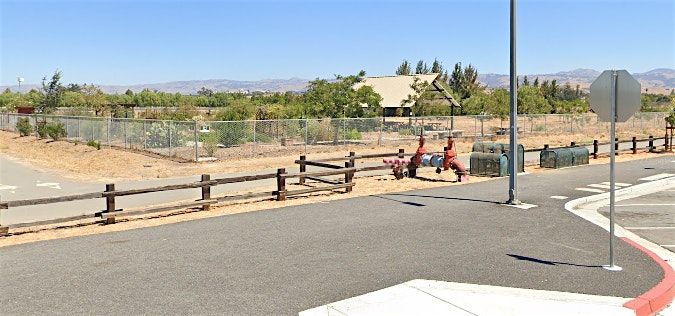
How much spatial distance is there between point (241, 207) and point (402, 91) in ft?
156

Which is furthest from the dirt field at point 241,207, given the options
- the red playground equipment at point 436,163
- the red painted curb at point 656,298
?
the red painted curb at point 656,298

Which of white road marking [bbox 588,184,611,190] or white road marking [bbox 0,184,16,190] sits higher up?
white road marking [bbox 588,184,611,190]

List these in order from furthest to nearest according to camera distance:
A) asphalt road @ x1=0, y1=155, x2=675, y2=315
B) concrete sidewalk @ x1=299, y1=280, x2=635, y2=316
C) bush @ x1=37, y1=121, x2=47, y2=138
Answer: bush @ x1=37, y1=121, x2=47, y2=138 < asphalt road @ x1=0, y1=155, x2=675, y2=315 < concrete sidewalk @ x1=299, y1=280, x2=635, y2=316

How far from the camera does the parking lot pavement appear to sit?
11.4 metres

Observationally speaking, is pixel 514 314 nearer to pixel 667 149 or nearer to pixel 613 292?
pixel 613 292

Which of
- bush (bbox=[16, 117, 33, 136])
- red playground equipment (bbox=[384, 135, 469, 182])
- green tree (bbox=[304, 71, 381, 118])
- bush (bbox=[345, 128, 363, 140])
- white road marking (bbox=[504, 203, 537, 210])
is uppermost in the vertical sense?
green tree (bbox=[304, 71, 381, 118])

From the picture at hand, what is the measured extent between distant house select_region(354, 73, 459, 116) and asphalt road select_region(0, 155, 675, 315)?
44204 mm

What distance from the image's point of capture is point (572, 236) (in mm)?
11000

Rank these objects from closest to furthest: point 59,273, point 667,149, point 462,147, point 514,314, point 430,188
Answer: point 514,314
point 59,273
point 430,188
point 667,149
point 462,147

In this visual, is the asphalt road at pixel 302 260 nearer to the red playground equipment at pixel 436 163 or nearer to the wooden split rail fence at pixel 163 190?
the wooden split rail fence at pixel 163 190

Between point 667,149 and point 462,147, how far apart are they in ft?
38.8

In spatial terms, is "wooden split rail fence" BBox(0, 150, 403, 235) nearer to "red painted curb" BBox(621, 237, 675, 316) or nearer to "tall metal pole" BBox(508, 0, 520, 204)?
"tall metal pole" BBox(508, 0, 520, 204)

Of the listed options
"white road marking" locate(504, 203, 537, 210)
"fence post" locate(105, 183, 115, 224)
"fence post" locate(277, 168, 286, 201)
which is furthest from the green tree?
"fence post" locate(105, 183, 115, 224)

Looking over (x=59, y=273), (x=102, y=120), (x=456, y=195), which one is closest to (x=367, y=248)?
(x=59, y=273)
